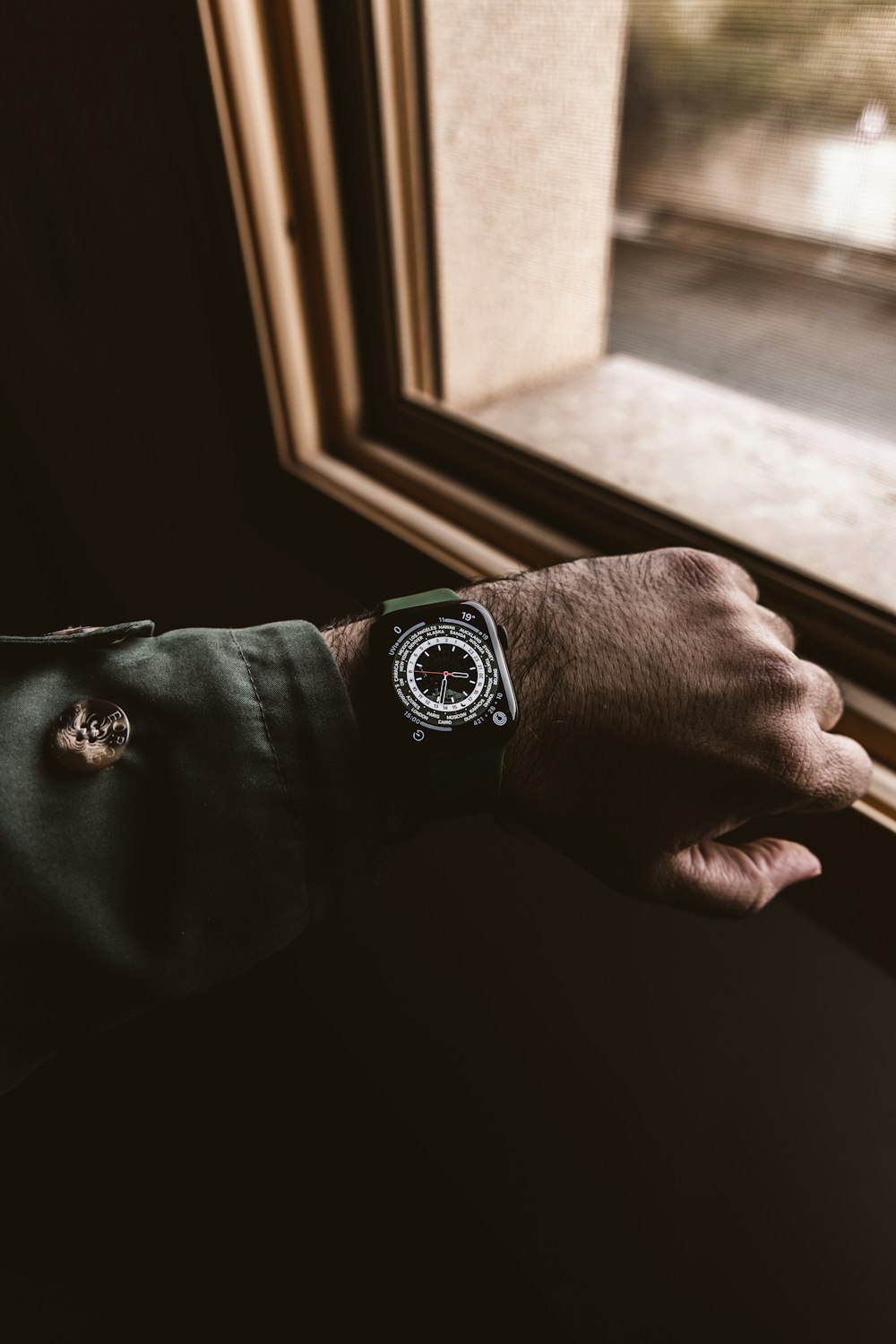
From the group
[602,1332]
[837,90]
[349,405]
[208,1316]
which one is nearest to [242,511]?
[349,405]

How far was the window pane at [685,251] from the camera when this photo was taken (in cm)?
54

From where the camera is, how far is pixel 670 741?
515 mm

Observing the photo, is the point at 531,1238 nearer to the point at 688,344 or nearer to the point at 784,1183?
the point at 784,1183

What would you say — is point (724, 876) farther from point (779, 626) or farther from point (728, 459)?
point (728, 459)

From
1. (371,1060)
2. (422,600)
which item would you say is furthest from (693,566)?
(371,1060)

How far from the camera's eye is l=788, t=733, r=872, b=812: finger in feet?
1.69

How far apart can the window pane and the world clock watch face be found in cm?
28

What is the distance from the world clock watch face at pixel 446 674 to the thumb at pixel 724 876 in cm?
15

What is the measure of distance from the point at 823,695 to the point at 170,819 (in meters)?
0.43

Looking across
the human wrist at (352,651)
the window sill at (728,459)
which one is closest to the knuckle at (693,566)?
the window sill at (728,459)

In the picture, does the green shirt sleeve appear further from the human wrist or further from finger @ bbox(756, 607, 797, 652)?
finger @ bbox(756, 607, 797, 652)

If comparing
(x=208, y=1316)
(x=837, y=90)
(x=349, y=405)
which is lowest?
(x=208, y=1316)

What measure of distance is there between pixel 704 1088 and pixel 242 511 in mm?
832

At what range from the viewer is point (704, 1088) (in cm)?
81
